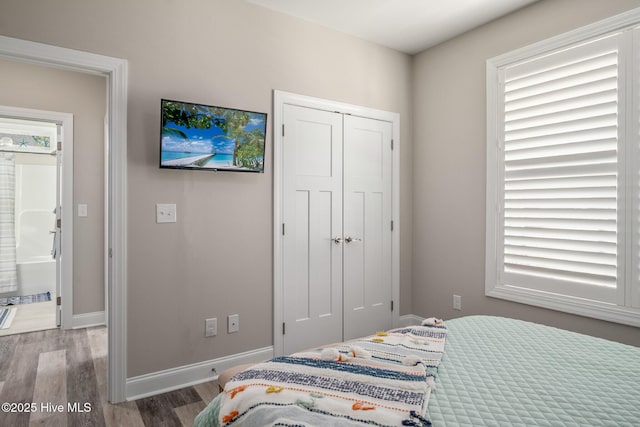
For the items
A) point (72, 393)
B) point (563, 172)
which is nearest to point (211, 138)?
point (72, 393)

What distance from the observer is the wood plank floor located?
2.18m

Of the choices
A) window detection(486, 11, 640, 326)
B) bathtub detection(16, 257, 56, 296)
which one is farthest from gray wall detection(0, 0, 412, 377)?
bathtub detection(16, 257, 56, 296)

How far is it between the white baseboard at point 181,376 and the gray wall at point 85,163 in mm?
1989

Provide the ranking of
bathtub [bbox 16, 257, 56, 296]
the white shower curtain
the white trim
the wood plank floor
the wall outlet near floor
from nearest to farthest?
the wood plank floor < the white trim < the wall outlet near floor < the white shower curtain < bathtub [bbox 16, 257, 56, 296]

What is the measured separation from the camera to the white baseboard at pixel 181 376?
2.42 metres

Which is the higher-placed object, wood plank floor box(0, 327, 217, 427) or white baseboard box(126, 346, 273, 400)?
white baseboard box(126, 346, 273, 400)

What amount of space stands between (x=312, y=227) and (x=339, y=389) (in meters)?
2.03

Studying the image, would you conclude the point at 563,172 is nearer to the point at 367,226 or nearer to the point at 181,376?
the point at 367,226

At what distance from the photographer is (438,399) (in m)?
1.13

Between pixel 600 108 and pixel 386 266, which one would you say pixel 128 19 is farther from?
pixel 600 108

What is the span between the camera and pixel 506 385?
1216 millimetres

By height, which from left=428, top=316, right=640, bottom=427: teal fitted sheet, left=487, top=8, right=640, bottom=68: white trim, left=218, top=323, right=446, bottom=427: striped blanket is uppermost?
left=487, top=8, right=640, bottom=68: white trim

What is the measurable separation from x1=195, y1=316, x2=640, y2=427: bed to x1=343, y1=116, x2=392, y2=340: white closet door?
5.53 ft

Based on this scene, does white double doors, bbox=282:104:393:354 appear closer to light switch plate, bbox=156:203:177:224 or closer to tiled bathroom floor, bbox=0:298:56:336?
light switch plate, bbox=156:203:177:224
